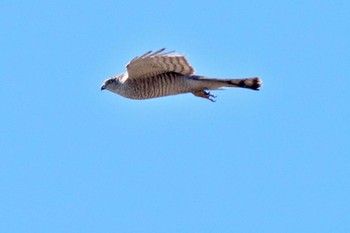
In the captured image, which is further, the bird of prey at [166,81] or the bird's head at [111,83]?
the bird's head at [111,83]

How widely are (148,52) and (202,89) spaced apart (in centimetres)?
175

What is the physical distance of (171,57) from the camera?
24.8 meters

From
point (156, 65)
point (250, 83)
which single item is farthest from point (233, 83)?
point (156, 65)

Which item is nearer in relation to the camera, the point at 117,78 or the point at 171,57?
the point at 171,57

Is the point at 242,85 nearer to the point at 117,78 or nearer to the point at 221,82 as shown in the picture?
the point at 221,82

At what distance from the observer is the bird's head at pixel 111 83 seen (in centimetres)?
2655

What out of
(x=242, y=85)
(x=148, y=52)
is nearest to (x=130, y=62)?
(x=148, y=52)

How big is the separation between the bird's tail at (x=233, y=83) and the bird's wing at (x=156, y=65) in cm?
37

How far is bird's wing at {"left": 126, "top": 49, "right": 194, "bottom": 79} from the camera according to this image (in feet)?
81.4

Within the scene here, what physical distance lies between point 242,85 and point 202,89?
2.35 feet

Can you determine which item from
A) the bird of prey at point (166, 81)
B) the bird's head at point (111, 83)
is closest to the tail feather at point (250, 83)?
the bird of prey at point (166, 81)

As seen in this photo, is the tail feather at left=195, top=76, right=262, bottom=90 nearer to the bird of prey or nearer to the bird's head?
the bird of prey

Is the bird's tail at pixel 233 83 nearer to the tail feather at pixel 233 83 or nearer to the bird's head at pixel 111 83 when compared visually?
the tail feather at pixel 233 83

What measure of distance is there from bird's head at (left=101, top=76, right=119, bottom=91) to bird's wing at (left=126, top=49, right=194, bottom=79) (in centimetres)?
79
